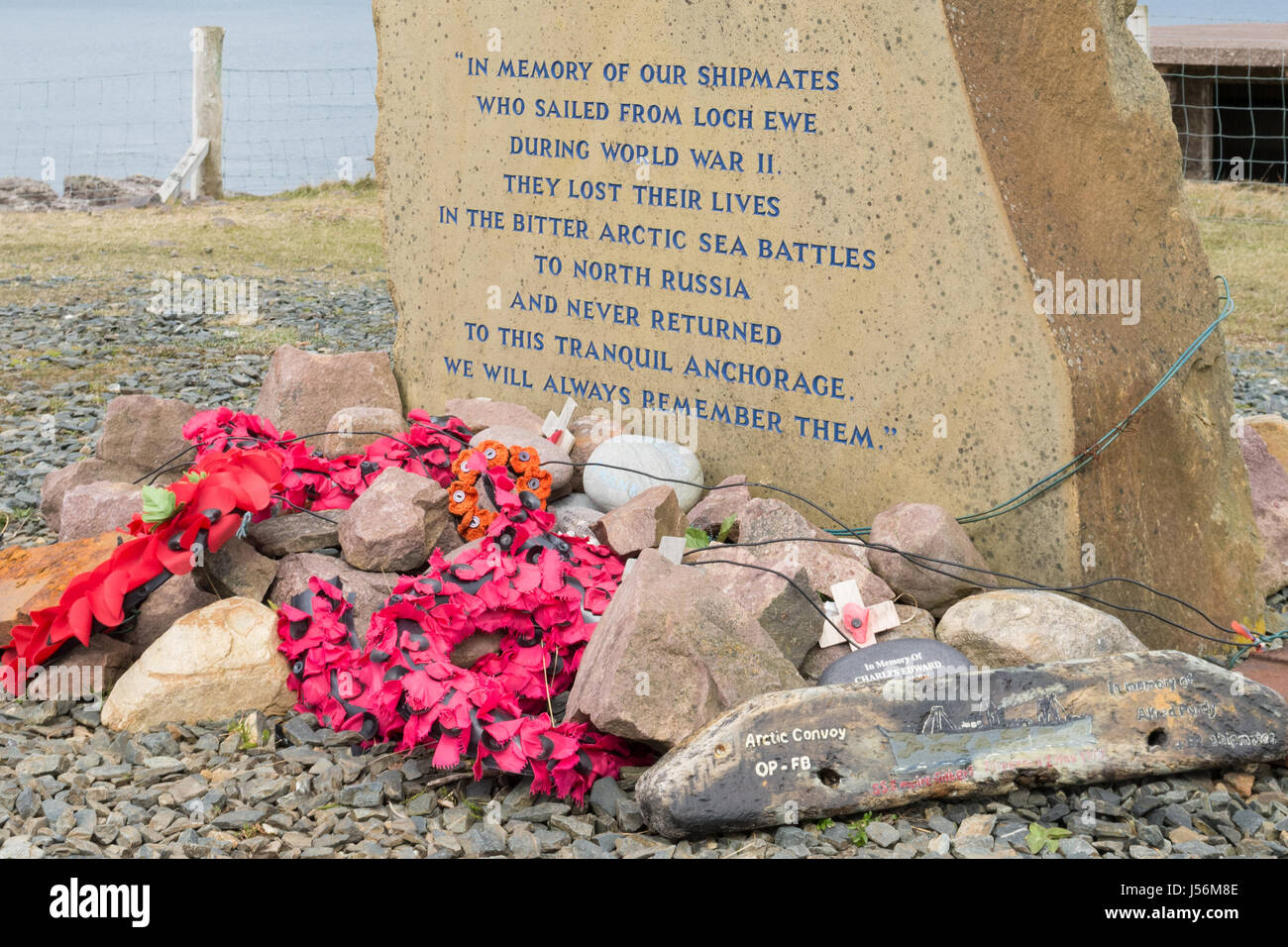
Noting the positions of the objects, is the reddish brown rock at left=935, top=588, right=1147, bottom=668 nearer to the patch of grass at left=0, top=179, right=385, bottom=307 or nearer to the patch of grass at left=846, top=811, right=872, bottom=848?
the patch of grass at left=846, top=811, right=872, bottom=848

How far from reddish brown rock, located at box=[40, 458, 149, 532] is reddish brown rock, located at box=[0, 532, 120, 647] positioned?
2.14 feet

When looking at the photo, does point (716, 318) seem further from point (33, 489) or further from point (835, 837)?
point (33, 489)

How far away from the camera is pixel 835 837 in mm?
3115

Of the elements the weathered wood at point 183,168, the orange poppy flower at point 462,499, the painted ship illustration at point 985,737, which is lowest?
the painted ship illustration at point 985,737

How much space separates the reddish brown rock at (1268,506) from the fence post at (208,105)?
446 inches

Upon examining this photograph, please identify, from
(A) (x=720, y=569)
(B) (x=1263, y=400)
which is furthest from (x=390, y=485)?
(B) (x=1263, y=400)

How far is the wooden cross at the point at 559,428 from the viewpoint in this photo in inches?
208

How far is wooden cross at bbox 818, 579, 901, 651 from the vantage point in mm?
4004

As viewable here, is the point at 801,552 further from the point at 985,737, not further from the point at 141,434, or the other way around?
the point at 141,434

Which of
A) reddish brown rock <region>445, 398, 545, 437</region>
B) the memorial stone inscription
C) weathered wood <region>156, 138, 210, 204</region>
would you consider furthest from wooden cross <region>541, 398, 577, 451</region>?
weathered wood <region>156, 138, 210, 204</region>

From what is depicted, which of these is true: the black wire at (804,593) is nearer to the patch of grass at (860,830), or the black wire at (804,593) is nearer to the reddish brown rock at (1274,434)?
the patch of grass at (860,830)

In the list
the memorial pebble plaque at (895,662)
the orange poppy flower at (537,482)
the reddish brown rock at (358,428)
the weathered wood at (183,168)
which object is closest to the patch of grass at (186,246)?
the weathered wood at (183,168)

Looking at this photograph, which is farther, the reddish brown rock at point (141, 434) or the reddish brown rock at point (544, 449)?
the reddish brown rock at point (141, 434)

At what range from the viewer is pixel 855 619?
4051 mm
